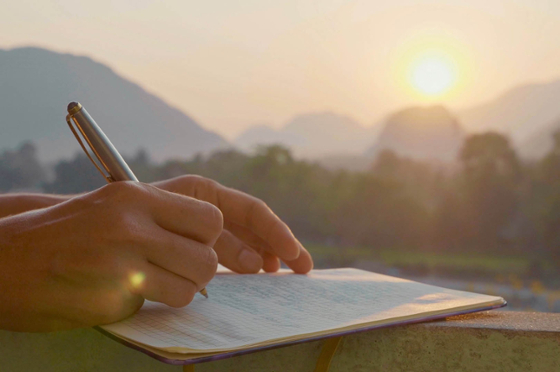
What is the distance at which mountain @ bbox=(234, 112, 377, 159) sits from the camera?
197 inches

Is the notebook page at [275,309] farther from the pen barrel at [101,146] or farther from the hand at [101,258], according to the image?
the pen barrel at [101,146]

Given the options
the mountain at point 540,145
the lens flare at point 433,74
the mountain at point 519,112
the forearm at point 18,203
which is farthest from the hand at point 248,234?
the lens flare at point 433,74

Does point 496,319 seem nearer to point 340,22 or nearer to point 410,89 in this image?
point 410,89

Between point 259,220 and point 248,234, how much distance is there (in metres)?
0.06

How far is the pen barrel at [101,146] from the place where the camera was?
45 centimetres

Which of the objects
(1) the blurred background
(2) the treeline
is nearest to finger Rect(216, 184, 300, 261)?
(1) the blurred background

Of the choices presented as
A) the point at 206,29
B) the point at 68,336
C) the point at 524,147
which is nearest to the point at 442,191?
the point at 524,147

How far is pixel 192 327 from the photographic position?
354mm

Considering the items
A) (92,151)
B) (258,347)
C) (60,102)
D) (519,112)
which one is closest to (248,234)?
(92,151)

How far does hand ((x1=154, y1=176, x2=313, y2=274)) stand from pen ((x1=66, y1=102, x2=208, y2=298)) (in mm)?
181

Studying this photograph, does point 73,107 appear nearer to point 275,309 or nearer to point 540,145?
point 275,309

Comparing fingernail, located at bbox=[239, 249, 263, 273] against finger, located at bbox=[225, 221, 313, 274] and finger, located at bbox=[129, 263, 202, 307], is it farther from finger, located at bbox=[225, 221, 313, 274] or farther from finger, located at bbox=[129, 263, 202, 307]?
finger, located at bbox=[129, 263, 202, 307]

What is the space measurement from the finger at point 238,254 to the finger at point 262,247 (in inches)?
1.4

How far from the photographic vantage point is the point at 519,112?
15.9ft
